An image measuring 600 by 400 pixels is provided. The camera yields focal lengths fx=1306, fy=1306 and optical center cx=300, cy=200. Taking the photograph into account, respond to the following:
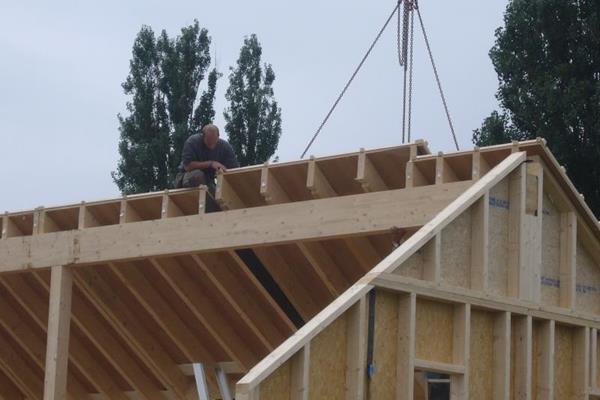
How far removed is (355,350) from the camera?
32.6 ft

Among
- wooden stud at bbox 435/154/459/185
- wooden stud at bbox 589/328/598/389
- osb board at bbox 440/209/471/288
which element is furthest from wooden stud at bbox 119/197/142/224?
wooden stud at bbox 589/328/598/389

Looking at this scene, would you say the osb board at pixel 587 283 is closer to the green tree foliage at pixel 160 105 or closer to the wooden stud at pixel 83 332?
the wooden stud at pixel 83 332

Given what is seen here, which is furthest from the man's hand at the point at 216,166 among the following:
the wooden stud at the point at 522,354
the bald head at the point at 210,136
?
the wooden stud at the point at 522,354

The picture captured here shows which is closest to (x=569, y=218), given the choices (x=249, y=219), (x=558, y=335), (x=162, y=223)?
(x=558, y=335)

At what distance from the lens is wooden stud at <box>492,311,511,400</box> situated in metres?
11.2

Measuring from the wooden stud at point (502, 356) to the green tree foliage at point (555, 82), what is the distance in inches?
552

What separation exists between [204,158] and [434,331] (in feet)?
13.5

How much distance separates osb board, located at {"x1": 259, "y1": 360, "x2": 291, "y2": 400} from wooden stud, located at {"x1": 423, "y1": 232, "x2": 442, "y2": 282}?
5.94 feet

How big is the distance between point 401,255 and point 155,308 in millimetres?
5647

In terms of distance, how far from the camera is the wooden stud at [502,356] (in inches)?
440

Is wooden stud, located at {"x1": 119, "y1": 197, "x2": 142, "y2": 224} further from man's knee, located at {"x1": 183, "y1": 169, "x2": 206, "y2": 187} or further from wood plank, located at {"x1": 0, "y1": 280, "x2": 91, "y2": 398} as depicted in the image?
wood plank, located at {"x1": 0, "y1": 280, "x2": 91, "y2": 398}

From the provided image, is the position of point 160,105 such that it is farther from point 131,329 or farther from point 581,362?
point 581,362

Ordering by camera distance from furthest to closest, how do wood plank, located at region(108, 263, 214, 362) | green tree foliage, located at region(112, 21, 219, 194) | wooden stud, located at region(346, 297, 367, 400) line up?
green tree foliage, located at region(112, 21, 219, 194) → wood plank, located at region(108, 263, 214, 362) → wooden stud, located at region(346, 297, 367, 400)

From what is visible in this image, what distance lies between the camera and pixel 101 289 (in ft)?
50.8
